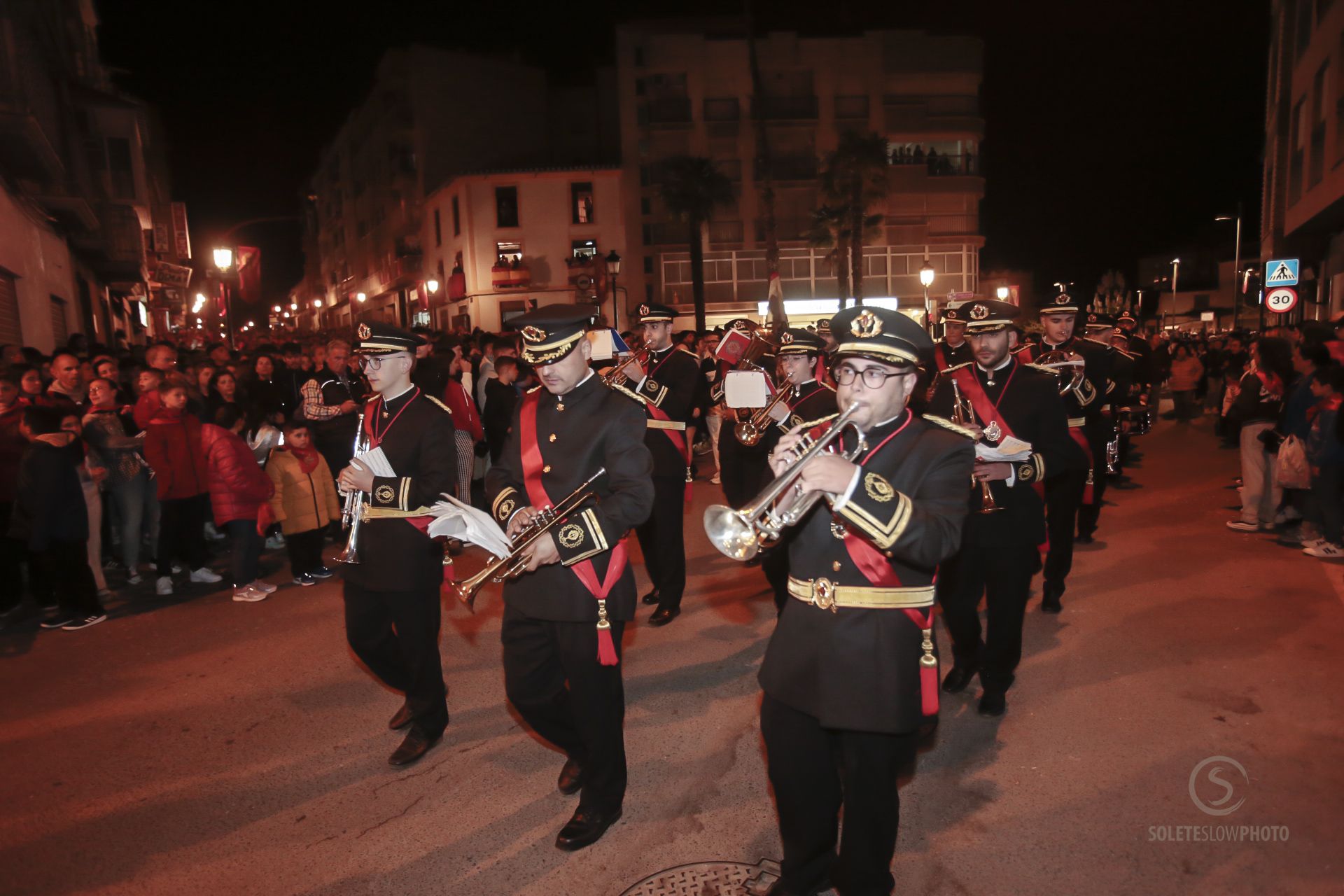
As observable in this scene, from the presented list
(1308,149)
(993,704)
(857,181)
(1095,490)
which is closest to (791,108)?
(857,181)

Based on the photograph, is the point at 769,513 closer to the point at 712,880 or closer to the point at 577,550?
the point at 577,550

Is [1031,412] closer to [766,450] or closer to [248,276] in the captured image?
[766,450]

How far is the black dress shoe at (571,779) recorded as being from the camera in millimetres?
4305

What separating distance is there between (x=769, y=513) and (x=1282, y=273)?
57.5 feet

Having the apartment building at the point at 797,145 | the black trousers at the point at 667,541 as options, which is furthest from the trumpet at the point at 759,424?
the apartment building at the point at 797,145

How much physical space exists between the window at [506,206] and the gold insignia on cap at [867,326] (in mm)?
43317

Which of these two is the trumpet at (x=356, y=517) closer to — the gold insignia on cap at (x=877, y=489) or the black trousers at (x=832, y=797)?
the black trousers at (x=832, y=797)

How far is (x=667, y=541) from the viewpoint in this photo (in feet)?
22.1

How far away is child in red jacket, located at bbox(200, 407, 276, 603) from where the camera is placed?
787 cm

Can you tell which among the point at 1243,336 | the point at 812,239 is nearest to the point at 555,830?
the point at 1243,336

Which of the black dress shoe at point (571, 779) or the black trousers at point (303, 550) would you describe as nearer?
the black dress shoe at point (571, 779)

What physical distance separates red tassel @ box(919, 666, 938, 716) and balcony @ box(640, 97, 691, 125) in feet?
150

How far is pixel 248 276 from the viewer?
89.7ft

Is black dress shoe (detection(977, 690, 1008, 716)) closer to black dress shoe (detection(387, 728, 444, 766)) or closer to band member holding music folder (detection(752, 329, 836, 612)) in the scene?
band member holding music folder (detection(752, 329, 836, 612))
